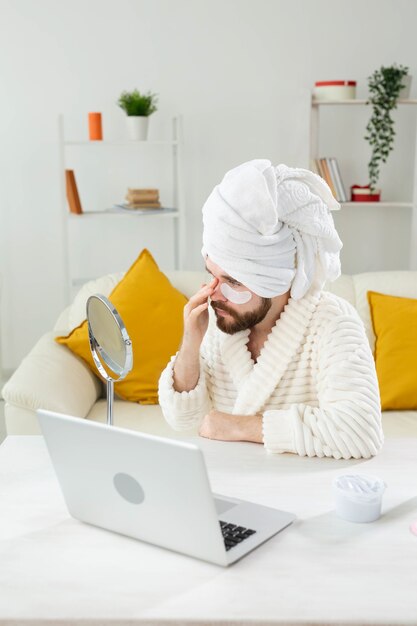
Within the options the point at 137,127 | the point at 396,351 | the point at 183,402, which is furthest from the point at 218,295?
the point at 137,127

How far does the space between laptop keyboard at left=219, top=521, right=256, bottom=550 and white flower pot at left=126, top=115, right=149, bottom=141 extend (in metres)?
3.05

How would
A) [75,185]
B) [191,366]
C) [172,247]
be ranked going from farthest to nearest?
[172,247] < [75,185] < [191,366]

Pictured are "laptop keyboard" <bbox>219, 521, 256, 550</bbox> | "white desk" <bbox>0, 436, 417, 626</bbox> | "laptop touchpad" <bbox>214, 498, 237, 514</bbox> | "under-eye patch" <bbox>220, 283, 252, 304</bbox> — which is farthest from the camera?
"under-eye patch" <bbox>220, 283, 252, 304</bbox>

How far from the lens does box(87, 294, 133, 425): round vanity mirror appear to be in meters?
1.36

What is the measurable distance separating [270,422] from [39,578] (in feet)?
2.06

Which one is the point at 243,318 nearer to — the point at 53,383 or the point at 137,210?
the point at 53,383

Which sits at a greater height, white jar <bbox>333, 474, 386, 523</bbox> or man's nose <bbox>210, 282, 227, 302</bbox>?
man's nose <bbox>210, 282, 227, 302</bbox>

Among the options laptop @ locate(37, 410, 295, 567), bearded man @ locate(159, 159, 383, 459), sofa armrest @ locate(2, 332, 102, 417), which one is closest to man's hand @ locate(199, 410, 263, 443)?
bearded man @ locate(159, 159, 383, 459)

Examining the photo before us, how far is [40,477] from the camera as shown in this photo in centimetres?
148

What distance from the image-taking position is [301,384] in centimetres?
180

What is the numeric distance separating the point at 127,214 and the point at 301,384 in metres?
2.41

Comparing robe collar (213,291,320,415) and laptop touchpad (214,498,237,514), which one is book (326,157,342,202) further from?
laptop touchpad (214,498,237,514)

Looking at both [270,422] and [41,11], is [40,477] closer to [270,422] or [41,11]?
[270,422]

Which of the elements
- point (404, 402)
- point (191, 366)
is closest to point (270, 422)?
point (191, 366)
